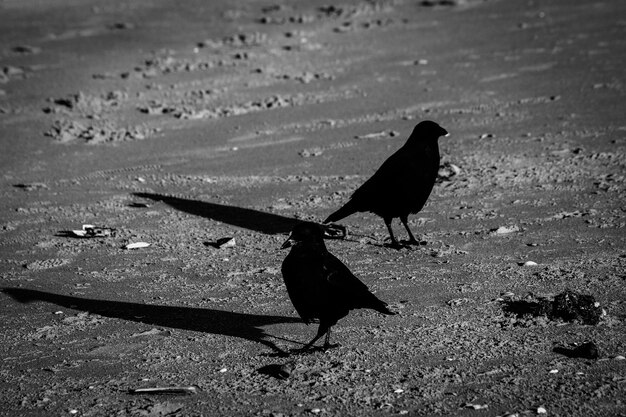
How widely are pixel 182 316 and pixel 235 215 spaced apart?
2.14 m

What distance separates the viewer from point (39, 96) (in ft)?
39.0

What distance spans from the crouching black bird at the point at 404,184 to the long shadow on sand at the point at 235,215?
2.43 ft

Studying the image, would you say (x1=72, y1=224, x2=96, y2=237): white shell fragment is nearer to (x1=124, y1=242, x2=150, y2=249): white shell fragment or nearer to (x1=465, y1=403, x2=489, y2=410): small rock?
(x1=124, y1=242, x2=150, y2=249): white shell fragment

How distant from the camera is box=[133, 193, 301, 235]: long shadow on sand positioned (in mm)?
7652

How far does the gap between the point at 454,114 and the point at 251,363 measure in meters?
5.98

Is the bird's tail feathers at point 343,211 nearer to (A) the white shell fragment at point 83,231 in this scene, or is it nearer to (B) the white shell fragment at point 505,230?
(B) the white shell fragment at point 505,230

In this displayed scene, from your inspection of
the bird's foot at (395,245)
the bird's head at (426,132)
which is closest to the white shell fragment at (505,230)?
the bird's foot at (395,245)

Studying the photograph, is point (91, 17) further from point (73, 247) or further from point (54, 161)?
point (73, 247)

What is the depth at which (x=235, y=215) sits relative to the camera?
802 cm

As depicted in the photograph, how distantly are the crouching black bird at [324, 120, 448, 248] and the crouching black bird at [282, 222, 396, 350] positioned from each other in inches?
62.5

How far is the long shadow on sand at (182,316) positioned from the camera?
A: 5.71 m

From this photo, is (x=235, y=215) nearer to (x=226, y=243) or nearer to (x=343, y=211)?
(x=226, y=243)

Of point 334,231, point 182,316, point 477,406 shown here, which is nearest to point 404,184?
point 334,231

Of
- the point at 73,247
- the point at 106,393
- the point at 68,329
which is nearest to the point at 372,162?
the point at 73,247
